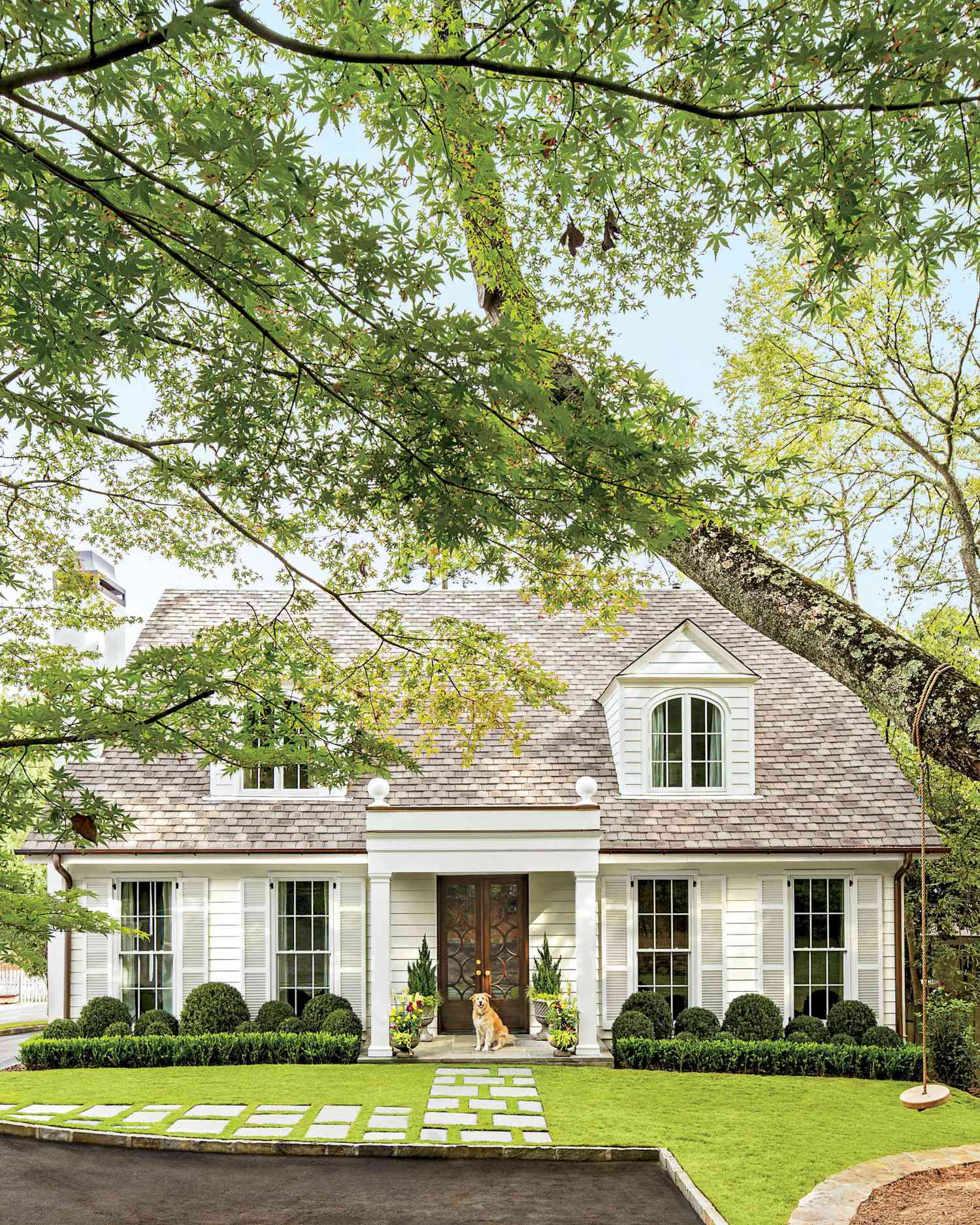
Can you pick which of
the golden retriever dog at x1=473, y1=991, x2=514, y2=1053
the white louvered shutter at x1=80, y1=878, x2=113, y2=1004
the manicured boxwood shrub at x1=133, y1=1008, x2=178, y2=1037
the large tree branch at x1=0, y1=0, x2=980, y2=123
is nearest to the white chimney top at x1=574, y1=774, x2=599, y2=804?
the golden retriever dog at x1=473, y1=991, x2=514, y2=1053

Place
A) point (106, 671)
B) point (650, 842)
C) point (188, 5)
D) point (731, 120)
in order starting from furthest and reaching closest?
point (650, 842) < point (106, 671) < point (731, 120) < point (188, 5)

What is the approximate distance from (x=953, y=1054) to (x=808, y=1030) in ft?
6.16

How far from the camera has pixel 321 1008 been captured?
13266 mm

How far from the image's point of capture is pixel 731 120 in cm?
380

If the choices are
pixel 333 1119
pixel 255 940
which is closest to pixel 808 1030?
pixel 333 1119

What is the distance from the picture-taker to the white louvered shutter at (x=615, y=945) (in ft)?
45.4

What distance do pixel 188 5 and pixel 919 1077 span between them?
1341cm

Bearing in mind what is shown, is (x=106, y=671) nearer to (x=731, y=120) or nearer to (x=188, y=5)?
(x=188, y=5)

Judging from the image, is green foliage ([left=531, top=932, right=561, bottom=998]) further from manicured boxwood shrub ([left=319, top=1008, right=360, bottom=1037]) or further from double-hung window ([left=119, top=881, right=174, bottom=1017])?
double-hung window ([left=119, top=881, right=174, bottom=1017])

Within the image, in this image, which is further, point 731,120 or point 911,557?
point 911,557

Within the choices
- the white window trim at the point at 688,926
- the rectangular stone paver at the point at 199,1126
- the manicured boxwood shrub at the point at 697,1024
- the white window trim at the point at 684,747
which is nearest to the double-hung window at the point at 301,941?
the rectangular stone paver at the point at 199,1126

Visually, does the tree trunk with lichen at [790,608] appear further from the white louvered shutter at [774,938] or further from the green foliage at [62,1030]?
the green foliage at [62,1030]

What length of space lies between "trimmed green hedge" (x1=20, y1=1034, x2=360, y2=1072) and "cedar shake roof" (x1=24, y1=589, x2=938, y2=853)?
2410 millimetres

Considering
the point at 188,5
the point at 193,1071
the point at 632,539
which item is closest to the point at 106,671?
the point at 632,539
